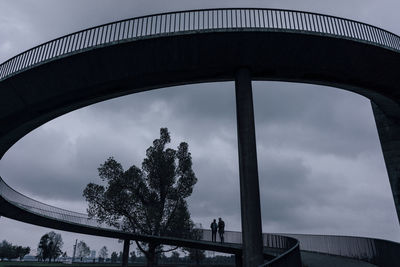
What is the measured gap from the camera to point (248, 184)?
1309 centimetres

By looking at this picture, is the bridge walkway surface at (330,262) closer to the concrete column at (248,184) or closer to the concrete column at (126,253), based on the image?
the concrete column at (248,184)

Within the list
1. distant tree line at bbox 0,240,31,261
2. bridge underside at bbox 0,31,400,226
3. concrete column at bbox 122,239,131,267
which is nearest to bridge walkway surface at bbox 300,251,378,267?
bridge underside at bbox 0,31,400,226

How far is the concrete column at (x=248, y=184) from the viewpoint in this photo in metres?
12.5

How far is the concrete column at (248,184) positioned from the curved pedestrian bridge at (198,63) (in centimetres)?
197

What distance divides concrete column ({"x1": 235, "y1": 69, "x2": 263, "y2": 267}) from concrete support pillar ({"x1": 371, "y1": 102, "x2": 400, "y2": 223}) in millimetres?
11962

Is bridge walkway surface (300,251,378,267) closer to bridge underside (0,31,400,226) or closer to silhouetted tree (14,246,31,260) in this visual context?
bridge underside (0,31,400,226)

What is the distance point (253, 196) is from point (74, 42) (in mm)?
11230

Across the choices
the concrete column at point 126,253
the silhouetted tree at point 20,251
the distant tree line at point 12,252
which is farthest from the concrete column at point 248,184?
the silhouetted tree at point 20,251

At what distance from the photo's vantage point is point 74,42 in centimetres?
1490

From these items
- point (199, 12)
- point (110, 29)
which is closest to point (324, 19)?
point (199, 12)

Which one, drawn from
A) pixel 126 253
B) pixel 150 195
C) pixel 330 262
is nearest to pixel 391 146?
pixel 330 262

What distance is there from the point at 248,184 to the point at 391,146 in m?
13.1

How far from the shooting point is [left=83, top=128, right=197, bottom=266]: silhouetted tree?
1064 inches

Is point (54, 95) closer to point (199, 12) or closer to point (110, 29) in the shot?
point (110, 29)
